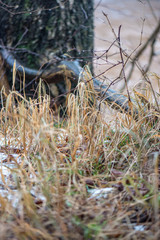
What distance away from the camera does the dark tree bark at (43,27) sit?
2568 millimetres

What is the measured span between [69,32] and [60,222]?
2.31 meters

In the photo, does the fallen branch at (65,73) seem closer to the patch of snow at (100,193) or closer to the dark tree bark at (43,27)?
the dark tree bark at (43,27)

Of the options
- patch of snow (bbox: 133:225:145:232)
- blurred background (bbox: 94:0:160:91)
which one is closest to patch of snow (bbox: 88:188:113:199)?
patch of snow (bbox: 133:225:145:232)

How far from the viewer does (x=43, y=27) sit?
8.60ft

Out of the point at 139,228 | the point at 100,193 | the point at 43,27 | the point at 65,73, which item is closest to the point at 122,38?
the point at 65,73

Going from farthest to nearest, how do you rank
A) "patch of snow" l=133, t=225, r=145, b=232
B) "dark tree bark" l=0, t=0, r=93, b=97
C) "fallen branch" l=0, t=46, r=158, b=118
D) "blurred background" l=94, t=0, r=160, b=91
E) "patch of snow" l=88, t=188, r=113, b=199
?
1. "dark tree bark" l=0, t=0, r=93, b=97
2. "fallen branch" l=0, t=46, r=158, b=118
3. "blurred background" l=94, t=0, r=160, b=91
4. "patch of snow" l=88, t=188, r=113, b=199
5. "patch of snow" l=133, t=225, r=145, b=232

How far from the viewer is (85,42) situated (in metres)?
2.79

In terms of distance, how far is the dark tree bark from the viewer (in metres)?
2.57

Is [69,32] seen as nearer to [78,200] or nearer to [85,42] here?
[85,42]

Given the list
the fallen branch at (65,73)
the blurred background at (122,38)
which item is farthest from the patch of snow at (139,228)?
the fallen branch at (65,73)

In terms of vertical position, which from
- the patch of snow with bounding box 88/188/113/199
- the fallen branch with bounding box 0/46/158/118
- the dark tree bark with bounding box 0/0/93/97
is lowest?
the patch of snow with bounding box 88/188/113/199

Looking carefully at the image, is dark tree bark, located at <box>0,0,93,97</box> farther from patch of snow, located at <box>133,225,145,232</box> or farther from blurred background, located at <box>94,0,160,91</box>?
patch of snow, located at <box>133,225,145,232</box>

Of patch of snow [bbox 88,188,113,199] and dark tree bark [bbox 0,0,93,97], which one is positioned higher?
dark tree bark [bbox 0,0,93,97]

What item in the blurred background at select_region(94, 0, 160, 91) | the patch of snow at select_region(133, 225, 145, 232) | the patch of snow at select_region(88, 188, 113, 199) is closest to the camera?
the patch of snow at select_region(133, 225, 145, 232)
